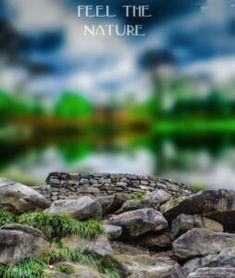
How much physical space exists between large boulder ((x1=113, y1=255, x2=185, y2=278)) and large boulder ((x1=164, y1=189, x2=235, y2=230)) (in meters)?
0.94

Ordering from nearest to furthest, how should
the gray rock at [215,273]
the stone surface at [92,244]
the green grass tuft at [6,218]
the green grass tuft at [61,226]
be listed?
the gray rock at [215,273] < the stone surface at [92,244] < the green grass tuft at [61,226] < the green grass tuft at [6,218]

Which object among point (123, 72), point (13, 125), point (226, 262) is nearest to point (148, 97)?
point (123, 72)

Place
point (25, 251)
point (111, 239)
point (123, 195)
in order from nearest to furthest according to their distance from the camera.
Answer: point (25, 251), point (111, 239), point (123, 195)

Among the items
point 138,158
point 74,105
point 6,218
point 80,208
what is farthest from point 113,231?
point 74,105

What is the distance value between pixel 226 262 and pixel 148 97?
293 cm

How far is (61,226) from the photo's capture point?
777cm

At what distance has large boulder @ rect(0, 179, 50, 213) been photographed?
8.49 metres

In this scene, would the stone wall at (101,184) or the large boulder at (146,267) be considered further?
the stone wall at (101,184)

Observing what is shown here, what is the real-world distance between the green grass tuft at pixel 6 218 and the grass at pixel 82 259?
78 cm

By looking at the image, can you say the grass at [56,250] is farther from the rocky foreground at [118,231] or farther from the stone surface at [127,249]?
the stone surface at [127,249]

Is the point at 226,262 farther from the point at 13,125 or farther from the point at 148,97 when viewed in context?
the point at 13,125

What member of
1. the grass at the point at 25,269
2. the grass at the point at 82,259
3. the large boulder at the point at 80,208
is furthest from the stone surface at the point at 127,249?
the grass at the point at 25,269

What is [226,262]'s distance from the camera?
7.25m

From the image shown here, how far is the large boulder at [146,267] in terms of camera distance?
734cm
